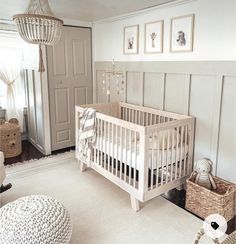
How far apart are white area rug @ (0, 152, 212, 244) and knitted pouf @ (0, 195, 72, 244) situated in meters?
0.37

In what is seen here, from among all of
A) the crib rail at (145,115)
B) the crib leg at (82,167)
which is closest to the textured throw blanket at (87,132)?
the crib leg at (82,167)

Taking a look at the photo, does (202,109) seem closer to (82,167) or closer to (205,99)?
(205,99)

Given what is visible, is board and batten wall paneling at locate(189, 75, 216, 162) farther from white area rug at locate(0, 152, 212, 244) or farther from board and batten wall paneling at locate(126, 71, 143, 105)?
board and batten wall paneling at locate(126, 71, 143, 105)

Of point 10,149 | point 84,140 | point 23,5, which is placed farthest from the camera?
point 10,149

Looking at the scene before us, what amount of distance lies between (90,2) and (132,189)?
80.4 inches

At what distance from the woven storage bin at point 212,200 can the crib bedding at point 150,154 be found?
0.28 metres

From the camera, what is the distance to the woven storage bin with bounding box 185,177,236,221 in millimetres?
2191

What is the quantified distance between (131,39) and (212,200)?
7.34 ft

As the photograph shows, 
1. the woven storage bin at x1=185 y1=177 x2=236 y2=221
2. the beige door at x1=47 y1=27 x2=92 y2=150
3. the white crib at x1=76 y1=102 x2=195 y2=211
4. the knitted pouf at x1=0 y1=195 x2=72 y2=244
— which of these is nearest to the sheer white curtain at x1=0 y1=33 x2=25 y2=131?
the beige door at x1=47 y1=27 x2=92 y2=150

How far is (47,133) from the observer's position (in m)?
3.85

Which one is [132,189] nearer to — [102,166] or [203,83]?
A: [102,166]

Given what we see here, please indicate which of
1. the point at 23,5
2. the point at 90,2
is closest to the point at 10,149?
the point at 23,5

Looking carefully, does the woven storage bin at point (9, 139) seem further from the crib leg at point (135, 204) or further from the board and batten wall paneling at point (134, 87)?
the crib leg at point (135, 204)

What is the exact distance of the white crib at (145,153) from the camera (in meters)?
2.32
